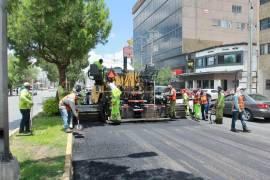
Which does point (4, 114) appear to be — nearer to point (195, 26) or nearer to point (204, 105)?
point (204, 105)

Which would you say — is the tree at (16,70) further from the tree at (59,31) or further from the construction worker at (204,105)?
the construction worker at (204,105)

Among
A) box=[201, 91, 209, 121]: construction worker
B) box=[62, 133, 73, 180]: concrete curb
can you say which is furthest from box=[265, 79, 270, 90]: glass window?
box=[62, 133, 73, 180]: concrete curb

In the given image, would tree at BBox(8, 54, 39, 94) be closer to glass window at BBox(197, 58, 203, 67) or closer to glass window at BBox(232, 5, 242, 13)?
glass window at BBox(197, 58, 203, 67)

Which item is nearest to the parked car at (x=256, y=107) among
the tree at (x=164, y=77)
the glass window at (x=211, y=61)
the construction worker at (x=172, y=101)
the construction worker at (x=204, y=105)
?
the construction worker at (x=204, y=105)

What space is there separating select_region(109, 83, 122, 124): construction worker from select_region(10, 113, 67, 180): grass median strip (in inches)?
92.7

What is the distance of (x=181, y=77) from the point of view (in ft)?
198

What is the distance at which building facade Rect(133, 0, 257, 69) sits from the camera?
60188 mm

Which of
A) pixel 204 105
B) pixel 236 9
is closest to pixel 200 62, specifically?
pixel 236 9

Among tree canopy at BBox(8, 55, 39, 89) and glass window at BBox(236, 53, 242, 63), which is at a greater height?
glass window at BBox(236, 53, 242, 63)

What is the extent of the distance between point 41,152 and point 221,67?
44363 millimetres

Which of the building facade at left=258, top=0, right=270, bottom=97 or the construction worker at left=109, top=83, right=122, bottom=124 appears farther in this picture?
the building facade at left=258, top=0, right=270, bottom=97

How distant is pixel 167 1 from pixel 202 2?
812 centimetres

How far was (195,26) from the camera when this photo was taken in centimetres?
6088

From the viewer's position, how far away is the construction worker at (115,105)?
13117mm
